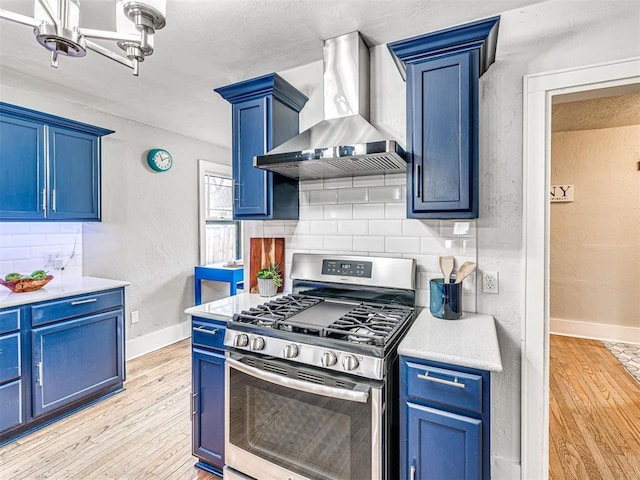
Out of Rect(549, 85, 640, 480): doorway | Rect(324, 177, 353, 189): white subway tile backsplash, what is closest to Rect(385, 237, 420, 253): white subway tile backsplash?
Rect(324, 177, 353, 189): white subway tile backsplash

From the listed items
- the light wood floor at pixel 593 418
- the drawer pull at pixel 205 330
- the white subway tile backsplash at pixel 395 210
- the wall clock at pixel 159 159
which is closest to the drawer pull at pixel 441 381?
the white subway tile backsplash at pixel 395 210

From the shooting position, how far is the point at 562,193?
13.9 feet

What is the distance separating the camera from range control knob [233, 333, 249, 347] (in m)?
1.65

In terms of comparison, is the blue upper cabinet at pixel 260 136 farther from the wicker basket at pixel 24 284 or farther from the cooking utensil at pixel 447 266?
the wicker basket at pixel 24 284

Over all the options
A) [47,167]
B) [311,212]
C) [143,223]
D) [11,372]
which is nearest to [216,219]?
[143,223]

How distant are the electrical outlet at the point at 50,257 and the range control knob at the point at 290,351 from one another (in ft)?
8.47

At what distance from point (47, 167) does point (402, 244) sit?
2.70m

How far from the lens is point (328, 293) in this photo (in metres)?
2.20

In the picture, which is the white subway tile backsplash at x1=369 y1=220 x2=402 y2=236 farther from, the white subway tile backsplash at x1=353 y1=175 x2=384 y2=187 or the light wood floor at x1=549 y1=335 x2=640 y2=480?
the light wood floor at x1=549 y1=335 x2=640 y2=480

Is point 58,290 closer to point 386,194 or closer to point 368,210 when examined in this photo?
point 368,210

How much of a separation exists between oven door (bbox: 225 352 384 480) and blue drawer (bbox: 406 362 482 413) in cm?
15

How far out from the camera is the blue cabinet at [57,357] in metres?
2.21

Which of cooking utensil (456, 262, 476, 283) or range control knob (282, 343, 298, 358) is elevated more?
cooking utensil (456, 262, 476, 283)

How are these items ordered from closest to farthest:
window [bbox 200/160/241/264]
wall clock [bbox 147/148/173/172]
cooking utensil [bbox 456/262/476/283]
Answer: cooking utensil [bbox 456/262/476/283] → wall clock [bbox 147/148/173/172] → window [bbox 200/160/241/264]
